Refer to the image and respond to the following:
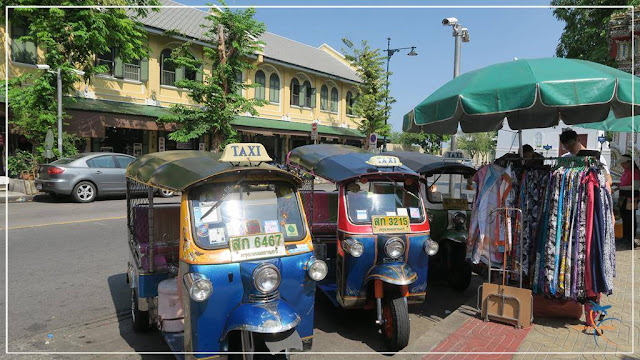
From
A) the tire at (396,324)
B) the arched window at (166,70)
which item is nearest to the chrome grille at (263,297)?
the tire at (396,324)

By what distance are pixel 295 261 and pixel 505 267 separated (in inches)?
110

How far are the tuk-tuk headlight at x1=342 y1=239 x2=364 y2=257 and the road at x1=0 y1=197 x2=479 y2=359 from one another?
1011 mm

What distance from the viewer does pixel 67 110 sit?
55.4ft

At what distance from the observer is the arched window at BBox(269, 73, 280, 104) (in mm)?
26719

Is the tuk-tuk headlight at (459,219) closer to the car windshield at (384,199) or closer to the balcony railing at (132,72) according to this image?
the car windshield at (384,199)

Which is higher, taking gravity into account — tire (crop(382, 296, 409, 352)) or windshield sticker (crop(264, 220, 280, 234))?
windshield sticker (crop(264, 220, 280, 234))

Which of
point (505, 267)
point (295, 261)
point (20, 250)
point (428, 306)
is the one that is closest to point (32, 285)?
point (20, 250)

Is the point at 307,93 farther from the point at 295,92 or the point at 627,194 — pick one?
the point at 627,194

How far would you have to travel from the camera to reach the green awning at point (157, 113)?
17.8 meters

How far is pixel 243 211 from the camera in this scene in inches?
150

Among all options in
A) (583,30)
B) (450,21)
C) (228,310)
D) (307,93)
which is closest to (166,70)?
(307,93)

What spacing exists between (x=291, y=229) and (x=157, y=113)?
17723mm

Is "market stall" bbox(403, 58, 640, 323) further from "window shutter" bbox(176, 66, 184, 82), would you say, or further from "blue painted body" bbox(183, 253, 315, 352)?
"window shutter" bbox(176, 66, 184, 82)

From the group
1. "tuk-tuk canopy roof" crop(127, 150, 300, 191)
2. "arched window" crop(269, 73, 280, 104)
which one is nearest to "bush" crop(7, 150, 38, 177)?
"arched window" crop(269, 73, 280, 104)
